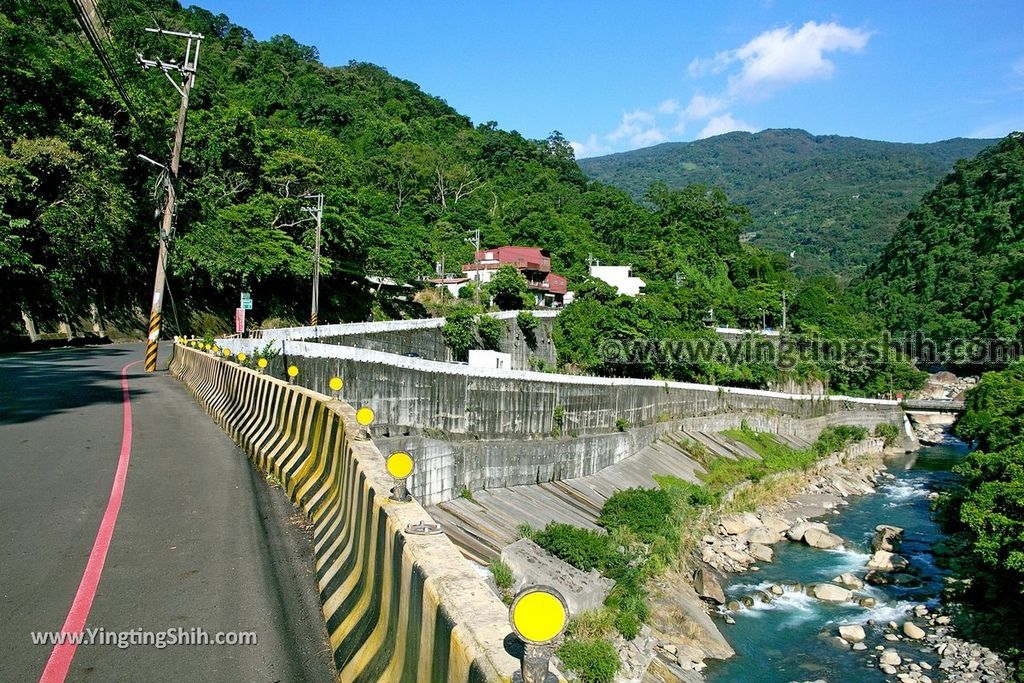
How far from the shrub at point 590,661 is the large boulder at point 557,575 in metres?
1.44

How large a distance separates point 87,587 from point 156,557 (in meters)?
0.68

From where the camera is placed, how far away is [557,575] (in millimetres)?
18438

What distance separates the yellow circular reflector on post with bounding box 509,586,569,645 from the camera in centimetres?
228

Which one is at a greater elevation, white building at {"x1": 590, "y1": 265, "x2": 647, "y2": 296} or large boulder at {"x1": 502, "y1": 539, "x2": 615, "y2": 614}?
white building at {"x1": 590, "y1": 265, "x2": 647, "y2": 296}

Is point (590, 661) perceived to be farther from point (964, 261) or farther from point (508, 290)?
point (964, 261)

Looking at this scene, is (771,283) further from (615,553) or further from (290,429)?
(290,429)

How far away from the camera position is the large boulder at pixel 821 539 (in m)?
30.1

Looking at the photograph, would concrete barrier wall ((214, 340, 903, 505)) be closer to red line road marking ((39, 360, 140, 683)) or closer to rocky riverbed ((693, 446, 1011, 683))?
rocky riverbed ((693, 446, 1011, 683))

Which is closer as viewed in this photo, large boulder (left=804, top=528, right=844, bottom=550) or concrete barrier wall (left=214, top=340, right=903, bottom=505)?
concrete barrier wall (left=214, top=340, right=903, bottom=505)

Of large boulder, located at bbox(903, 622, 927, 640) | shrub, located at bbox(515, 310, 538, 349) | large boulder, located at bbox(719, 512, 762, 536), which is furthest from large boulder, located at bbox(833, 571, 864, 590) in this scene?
shrub, located at bbox(515, 310, 538, 349)

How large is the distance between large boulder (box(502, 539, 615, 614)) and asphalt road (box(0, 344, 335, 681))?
9.49 m
